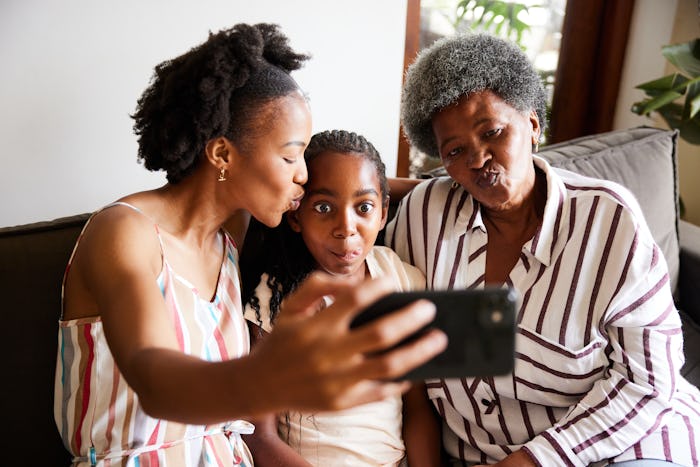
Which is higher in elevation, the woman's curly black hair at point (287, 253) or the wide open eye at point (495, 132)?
the wide open eye at point (495, 132)

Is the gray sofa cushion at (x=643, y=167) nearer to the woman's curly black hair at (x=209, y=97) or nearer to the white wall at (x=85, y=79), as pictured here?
the white wall at (x=85, y=79)

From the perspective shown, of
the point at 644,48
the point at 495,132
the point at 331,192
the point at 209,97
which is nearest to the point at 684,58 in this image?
the point at 644,48

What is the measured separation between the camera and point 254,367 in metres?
0.51

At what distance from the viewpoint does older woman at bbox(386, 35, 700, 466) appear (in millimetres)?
1110

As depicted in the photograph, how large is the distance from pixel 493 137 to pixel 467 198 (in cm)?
18

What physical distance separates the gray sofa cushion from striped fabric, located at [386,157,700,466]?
51 centimetres

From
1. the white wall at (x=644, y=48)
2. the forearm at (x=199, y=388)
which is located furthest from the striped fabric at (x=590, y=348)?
the white wall at (x=644, y=48)

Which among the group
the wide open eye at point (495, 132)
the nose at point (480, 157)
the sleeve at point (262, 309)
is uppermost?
the wide open eye at point (495, 132)

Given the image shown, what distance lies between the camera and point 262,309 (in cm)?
120

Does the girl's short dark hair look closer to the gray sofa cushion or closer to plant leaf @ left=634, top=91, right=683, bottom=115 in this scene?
the gray sofa cushion

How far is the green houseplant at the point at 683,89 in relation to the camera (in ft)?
6.61

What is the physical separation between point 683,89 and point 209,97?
1.83m

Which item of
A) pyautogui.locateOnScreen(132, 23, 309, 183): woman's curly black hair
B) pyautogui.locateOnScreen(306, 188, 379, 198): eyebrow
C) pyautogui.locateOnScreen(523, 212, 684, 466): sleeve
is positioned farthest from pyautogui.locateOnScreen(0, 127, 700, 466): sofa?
pyautogui.locateOnScreen(523, 212, 684, 466): sleeve

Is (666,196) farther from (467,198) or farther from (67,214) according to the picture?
(67,214)
